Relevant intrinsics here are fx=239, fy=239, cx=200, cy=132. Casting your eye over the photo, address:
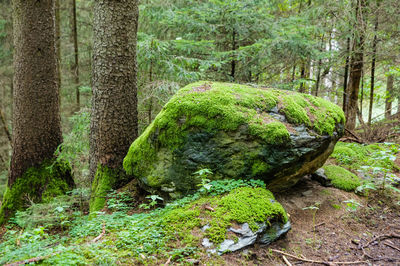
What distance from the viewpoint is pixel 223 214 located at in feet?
9.34

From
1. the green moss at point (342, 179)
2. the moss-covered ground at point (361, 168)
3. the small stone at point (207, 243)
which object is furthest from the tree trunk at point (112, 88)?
the moss-covered ground at point (361, 168)

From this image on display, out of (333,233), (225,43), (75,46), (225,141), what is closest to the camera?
(333,233)

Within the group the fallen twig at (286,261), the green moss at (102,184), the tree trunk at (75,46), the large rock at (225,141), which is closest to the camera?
the fallen twig at (286,261)

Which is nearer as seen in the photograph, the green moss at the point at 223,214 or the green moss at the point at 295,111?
the green moss at the point at 223,214

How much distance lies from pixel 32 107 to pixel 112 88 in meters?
2.64

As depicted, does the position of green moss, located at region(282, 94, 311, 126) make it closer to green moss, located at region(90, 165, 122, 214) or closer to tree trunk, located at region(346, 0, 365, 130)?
green moss, located at region(90, 165, 122, 214)

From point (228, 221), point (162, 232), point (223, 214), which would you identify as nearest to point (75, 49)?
point (162, 232)

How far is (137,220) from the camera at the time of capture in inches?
116

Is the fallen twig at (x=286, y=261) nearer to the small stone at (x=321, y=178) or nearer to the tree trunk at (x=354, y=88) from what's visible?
the small stone at (x=321, y=178)

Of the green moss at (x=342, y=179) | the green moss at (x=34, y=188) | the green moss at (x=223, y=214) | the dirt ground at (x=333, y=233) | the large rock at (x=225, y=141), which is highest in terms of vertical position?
the large rock at (x=225, y=141)

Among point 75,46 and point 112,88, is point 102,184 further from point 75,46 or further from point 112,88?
point 75,46

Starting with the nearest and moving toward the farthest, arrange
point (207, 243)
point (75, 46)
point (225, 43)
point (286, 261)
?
point (207, 243) < point (286, 261) < point (225, 43) < point (75, 46)

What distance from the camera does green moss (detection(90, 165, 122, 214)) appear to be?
4.32 metres

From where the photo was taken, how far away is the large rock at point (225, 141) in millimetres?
3502
